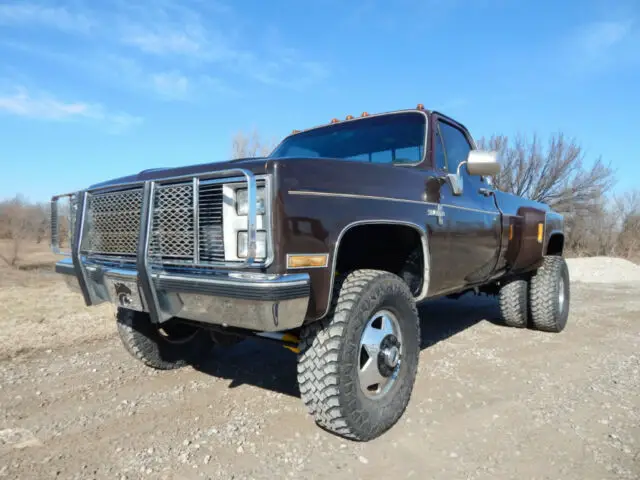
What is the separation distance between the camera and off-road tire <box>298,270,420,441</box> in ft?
7.68

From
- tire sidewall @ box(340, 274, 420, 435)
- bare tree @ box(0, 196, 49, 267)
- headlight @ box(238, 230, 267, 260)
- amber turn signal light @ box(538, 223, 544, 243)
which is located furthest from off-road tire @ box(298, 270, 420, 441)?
bare tree @ box(0, 196, 49, 267)

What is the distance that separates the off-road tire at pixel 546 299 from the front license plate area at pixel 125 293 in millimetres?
4415

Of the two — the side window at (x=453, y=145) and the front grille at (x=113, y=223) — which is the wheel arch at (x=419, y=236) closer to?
the side window at (x=453, y=145)

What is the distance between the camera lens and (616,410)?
116 inches

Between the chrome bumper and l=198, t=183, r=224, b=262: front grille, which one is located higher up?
l=198, t=183, r=224, b=262: front grille

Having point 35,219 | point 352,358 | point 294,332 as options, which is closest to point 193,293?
point 294,332

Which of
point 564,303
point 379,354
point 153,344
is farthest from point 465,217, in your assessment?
point 564,303

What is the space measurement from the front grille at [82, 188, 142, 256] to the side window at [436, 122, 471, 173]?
2492 millimetres

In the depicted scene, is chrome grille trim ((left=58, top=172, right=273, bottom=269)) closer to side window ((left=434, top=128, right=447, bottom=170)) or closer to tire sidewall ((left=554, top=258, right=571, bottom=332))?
side window ((left=434, top=128, right=447, bottom=170))

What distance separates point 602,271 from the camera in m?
13.1

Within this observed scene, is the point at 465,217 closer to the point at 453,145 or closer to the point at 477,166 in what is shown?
the point at 477,166

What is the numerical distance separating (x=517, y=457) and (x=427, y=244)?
1353 millimetres

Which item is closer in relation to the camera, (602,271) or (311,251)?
(311,251)

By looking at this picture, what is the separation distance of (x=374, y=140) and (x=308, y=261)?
174 cm
